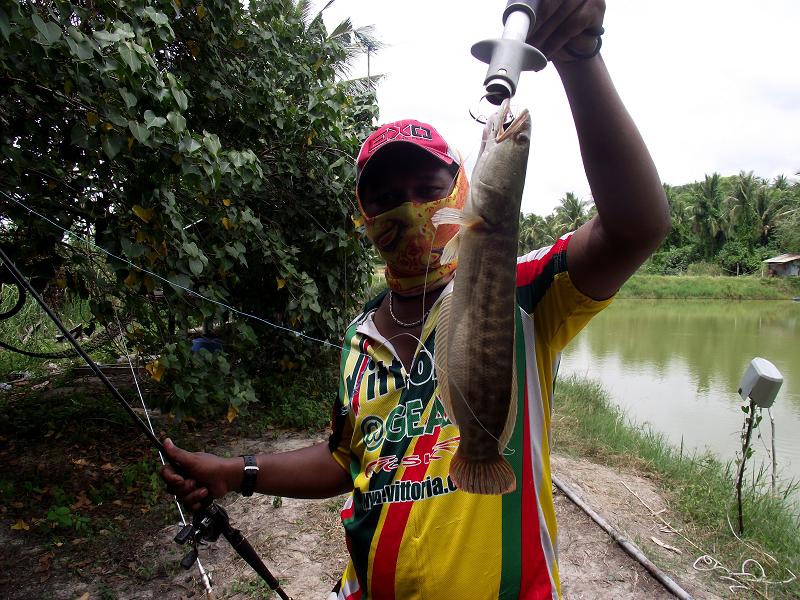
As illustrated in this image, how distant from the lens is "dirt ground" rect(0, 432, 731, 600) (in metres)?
3.57

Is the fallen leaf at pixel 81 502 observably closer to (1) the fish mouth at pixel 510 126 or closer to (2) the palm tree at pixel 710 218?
(1) the fish mouth at pixel 510 126

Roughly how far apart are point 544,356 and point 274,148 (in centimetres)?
519

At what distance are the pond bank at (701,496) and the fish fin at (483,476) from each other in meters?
3.66

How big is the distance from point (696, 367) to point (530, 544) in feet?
49.2

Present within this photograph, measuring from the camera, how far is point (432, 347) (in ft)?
4.87

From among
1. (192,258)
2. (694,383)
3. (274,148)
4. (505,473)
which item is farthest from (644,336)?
(505,473)

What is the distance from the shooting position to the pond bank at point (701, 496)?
13.4 ft

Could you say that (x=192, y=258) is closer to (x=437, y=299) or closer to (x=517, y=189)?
(x=437, y=299)

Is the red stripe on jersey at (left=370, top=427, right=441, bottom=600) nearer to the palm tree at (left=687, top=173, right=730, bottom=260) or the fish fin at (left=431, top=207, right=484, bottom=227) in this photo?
the fish fin at (left=431, top=207, right=484, bottom=227)

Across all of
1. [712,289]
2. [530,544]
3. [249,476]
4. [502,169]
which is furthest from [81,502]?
[712,289]

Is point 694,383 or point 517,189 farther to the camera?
point 694,383

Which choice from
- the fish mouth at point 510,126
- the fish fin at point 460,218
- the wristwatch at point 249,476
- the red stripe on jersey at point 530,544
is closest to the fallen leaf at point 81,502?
the wristwatch at point 249,476

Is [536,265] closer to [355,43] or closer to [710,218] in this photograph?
[355,43]

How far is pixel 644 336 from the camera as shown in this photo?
20234mm
